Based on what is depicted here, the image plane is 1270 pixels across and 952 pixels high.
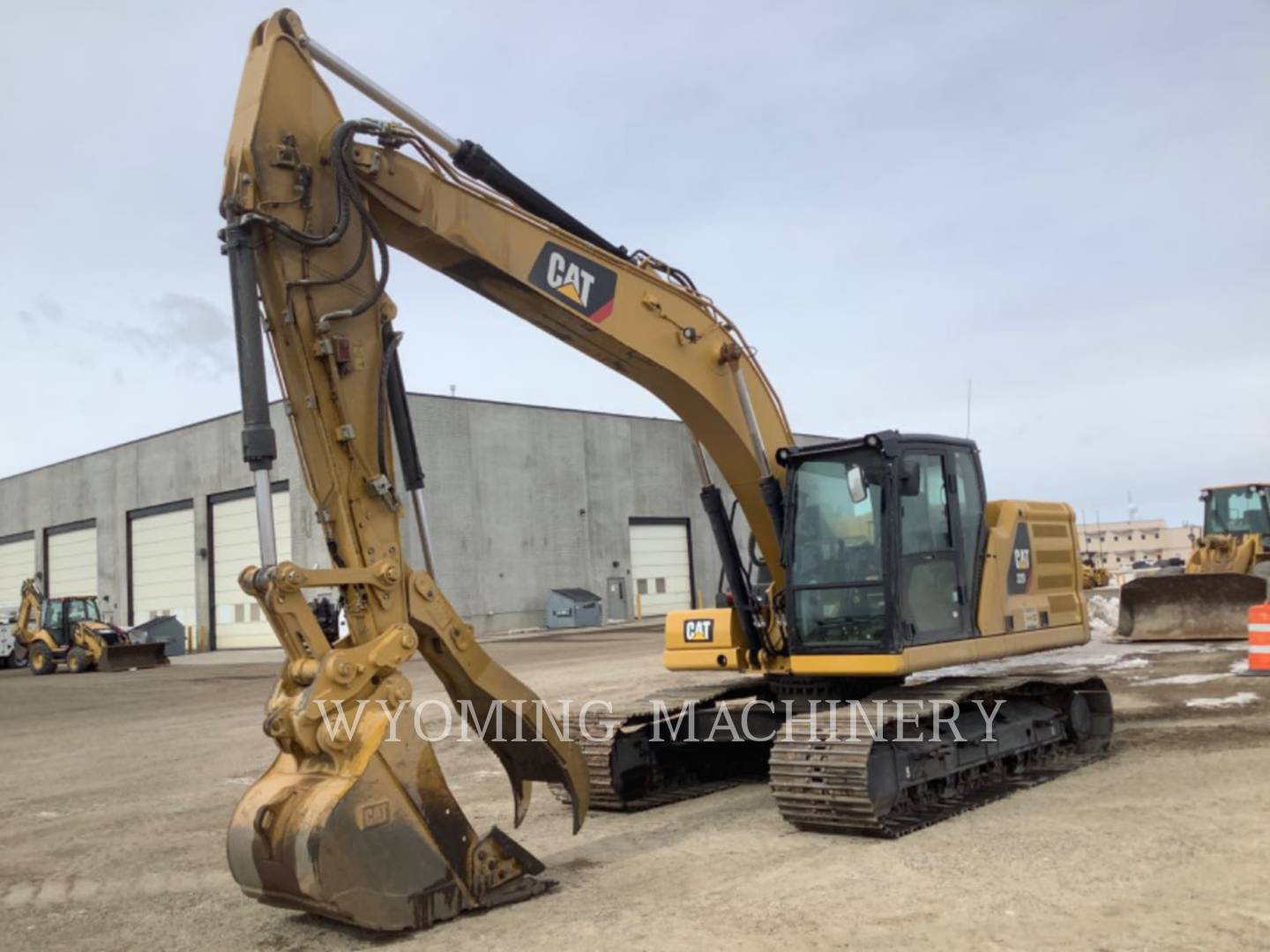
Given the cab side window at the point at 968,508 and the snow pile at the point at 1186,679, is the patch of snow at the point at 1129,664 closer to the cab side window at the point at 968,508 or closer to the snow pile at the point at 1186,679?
the snow pile at the point at 1186,679

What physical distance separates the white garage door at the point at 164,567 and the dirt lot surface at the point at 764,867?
31.7m

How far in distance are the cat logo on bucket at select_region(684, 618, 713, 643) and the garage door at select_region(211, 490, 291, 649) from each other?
30.9m

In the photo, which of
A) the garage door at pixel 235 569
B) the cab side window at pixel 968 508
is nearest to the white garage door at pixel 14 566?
the garage door at pixel 235 569

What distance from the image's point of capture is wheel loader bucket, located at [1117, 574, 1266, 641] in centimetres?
1791

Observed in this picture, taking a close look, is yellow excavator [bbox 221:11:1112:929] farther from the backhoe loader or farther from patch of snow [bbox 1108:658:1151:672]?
the backhoe loader

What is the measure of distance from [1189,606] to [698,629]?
12.5 metres

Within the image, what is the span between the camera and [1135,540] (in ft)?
470

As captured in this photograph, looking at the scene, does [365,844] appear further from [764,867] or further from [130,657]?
[130,657]

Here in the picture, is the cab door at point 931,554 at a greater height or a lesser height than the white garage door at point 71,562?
lesser

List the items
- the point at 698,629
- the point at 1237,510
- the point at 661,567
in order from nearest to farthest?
the point at 698,629 → the point at 1237,510 → the point at 661,567

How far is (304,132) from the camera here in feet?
20.1

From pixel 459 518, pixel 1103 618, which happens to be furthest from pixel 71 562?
pixel 1103 618

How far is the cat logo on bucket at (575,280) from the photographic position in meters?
7.04

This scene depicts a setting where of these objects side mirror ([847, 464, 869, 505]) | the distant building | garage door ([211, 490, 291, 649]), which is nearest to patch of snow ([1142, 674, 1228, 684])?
side mirror ([847, 464, 869, 505])
